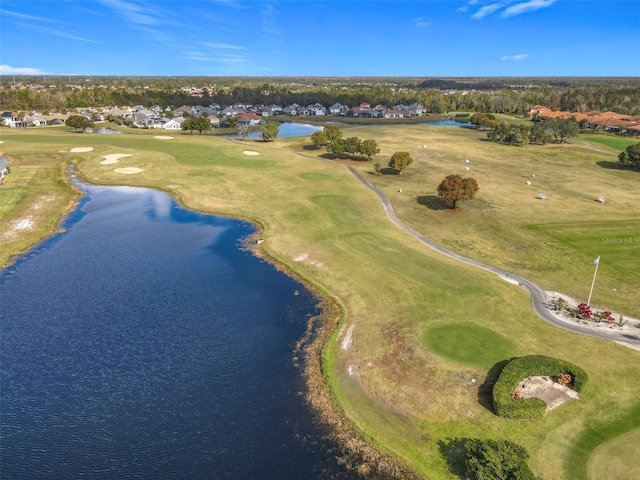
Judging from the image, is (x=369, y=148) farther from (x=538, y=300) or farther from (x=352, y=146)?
(x=538, y=300)

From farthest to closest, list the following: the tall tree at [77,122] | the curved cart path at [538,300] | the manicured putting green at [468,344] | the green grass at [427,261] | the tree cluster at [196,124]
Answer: the tree cluster at [196,124] → the tall tree at [77,122] → the curved cart path at [538,300] → the manicured putting green at [468,344] → the green grass at [427,261]

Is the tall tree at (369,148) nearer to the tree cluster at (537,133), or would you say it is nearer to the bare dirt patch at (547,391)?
the tree cluster at (537,133)

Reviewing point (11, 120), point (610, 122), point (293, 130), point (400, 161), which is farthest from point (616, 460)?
point (11, 120)

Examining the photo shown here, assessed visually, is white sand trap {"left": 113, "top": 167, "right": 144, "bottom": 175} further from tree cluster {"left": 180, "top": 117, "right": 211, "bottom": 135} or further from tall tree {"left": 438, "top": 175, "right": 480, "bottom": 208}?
tall tree {"left": 438, "top": 175, "right": 480, "bottom": 208}

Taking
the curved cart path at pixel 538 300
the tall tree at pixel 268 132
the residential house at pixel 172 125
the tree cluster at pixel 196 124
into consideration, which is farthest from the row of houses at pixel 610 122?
the residential house at pixel 172 125

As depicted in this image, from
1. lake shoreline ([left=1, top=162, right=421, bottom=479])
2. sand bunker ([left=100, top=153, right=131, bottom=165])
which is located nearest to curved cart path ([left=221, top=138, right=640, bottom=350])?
lake shoreline ([left=1, top=162, right=421, bottom=479])

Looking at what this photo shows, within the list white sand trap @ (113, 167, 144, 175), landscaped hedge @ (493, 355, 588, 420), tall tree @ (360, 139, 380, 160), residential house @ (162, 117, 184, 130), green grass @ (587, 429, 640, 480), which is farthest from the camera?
residential house @ (162, 117, 184, 130)
